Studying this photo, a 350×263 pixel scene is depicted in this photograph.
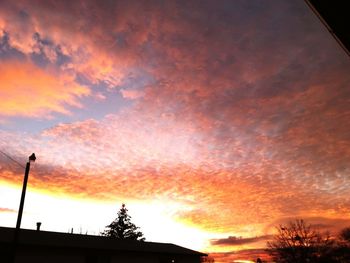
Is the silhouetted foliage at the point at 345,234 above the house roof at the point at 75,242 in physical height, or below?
above

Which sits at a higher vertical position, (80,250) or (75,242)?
(75,242)

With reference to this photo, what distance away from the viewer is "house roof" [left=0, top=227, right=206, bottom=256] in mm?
24141

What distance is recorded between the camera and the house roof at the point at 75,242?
24.1 meters

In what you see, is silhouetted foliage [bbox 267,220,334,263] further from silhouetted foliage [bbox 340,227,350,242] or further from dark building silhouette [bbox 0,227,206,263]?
dark building silhouette [bbox 0,227,206,263]

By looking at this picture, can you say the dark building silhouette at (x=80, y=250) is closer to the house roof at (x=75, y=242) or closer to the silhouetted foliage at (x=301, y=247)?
the house roof at (x=75, y=242)

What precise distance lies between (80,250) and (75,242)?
1.06m

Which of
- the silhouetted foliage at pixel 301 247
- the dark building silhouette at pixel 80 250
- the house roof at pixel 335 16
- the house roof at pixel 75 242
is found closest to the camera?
the house roof at pixel 335 16

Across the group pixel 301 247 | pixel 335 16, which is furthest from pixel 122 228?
pixel 335 16

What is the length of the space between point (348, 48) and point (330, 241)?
67631 millimetres

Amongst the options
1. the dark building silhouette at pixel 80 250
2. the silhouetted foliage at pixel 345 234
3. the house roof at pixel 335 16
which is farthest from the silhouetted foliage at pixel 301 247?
the house roof at pixel 335 16

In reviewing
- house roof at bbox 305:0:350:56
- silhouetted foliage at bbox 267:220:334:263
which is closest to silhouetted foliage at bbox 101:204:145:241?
silhouetted foliage at bbox 267:220:334:263

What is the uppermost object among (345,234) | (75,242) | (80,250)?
(345,234)

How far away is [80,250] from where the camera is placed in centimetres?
2616

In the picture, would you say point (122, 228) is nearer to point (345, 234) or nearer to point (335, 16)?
point (345, 234)
